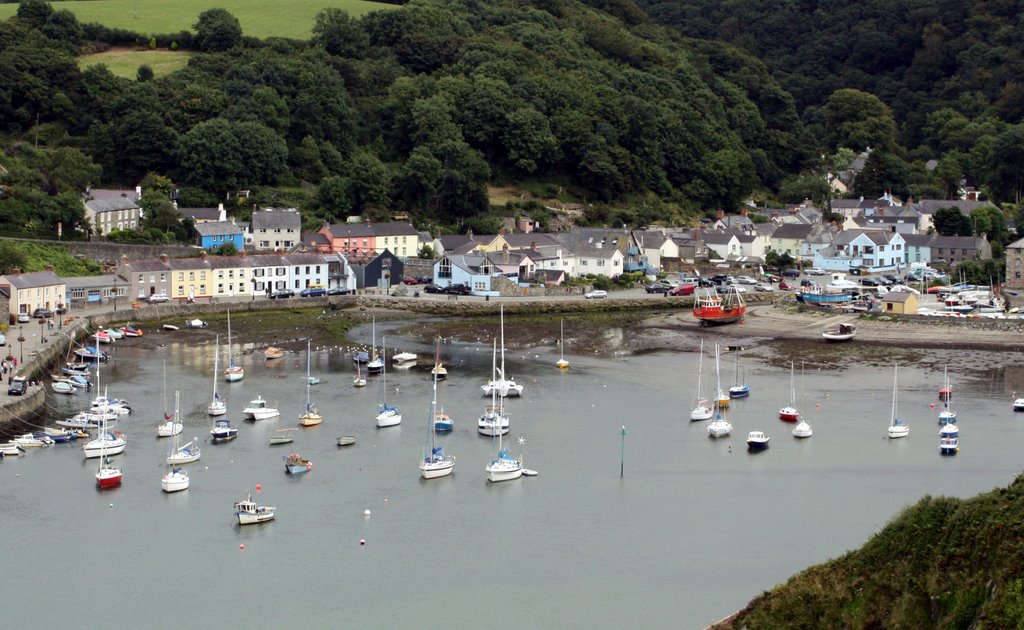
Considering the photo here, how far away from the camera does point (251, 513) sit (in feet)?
87.0

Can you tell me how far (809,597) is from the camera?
17.9 metres

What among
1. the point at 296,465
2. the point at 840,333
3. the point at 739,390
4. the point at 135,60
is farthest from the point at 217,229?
the point at 296,465

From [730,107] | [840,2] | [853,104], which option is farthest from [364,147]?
[840,2]

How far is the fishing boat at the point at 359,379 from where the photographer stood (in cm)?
3794

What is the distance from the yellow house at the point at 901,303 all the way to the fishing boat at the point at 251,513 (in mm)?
27944

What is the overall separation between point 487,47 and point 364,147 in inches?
436

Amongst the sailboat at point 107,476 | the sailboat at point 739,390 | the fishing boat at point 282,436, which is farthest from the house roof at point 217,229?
→ the sailboat at point 107,476

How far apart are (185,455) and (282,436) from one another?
2.63m

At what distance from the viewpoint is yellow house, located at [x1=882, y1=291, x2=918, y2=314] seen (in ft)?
159

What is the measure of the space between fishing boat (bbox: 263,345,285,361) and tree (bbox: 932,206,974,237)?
33185 mm

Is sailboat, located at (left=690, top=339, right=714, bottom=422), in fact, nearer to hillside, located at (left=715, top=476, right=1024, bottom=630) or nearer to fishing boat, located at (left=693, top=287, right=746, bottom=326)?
fishing boat, located at (left=693, top=287, right=746, bottom=326)

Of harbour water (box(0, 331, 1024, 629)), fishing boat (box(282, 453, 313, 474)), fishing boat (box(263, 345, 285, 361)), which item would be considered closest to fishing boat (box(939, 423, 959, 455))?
harbour water (box(0, 331, 1024, 629))

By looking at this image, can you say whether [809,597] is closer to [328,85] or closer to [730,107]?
[328,85]

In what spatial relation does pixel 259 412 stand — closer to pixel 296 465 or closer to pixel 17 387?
pixel 296 465
